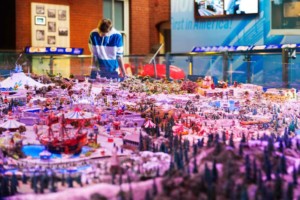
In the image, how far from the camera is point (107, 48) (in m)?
5.06

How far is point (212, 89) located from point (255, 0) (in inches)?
226

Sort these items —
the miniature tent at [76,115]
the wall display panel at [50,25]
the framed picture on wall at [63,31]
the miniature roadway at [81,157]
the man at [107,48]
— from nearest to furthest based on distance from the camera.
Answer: the miniature roadway at [81,157] < the miniature tent at [76,115] < the man at [107,48] < the wall display panel at [50,25] < the framed picture on wall at [63,31]

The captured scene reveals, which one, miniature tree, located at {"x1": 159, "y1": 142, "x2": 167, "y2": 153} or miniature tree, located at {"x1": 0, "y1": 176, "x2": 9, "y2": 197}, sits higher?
miniature tree, located at {"x1": 159, "y1": 142, "x2": 167, "y2": 153}

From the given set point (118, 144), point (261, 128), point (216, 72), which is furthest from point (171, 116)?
point (216, 72)

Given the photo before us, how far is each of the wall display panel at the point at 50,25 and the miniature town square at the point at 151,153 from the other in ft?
29.5

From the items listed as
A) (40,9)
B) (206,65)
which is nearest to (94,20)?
(40,9)

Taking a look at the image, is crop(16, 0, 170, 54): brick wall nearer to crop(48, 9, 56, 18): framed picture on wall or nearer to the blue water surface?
A: crop(48, 9, 56, 18): framed picture on wall

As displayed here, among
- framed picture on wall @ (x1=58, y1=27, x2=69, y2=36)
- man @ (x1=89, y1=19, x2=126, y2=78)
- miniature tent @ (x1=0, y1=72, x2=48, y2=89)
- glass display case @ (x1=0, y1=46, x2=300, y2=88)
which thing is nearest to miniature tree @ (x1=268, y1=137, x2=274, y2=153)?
miniature tent @ (x1=0, y1=72, x2=48, y2=89)

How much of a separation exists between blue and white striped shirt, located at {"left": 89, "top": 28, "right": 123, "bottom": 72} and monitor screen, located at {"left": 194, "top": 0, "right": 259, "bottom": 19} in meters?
4.52

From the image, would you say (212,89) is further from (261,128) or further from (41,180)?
(41,180)

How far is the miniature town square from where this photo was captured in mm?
1038

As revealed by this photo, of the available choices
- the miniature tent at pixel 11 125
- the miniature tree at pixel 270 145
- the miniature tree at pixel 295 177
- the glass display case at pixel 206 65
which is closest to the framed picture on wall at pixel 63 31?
the glass display case at pixel 206 65

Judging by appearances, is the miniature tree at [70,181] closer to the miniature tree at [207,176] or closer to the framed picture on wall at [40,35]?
the miniature tree at [207,176]

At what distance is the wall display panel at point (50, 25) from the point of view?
444 inches
